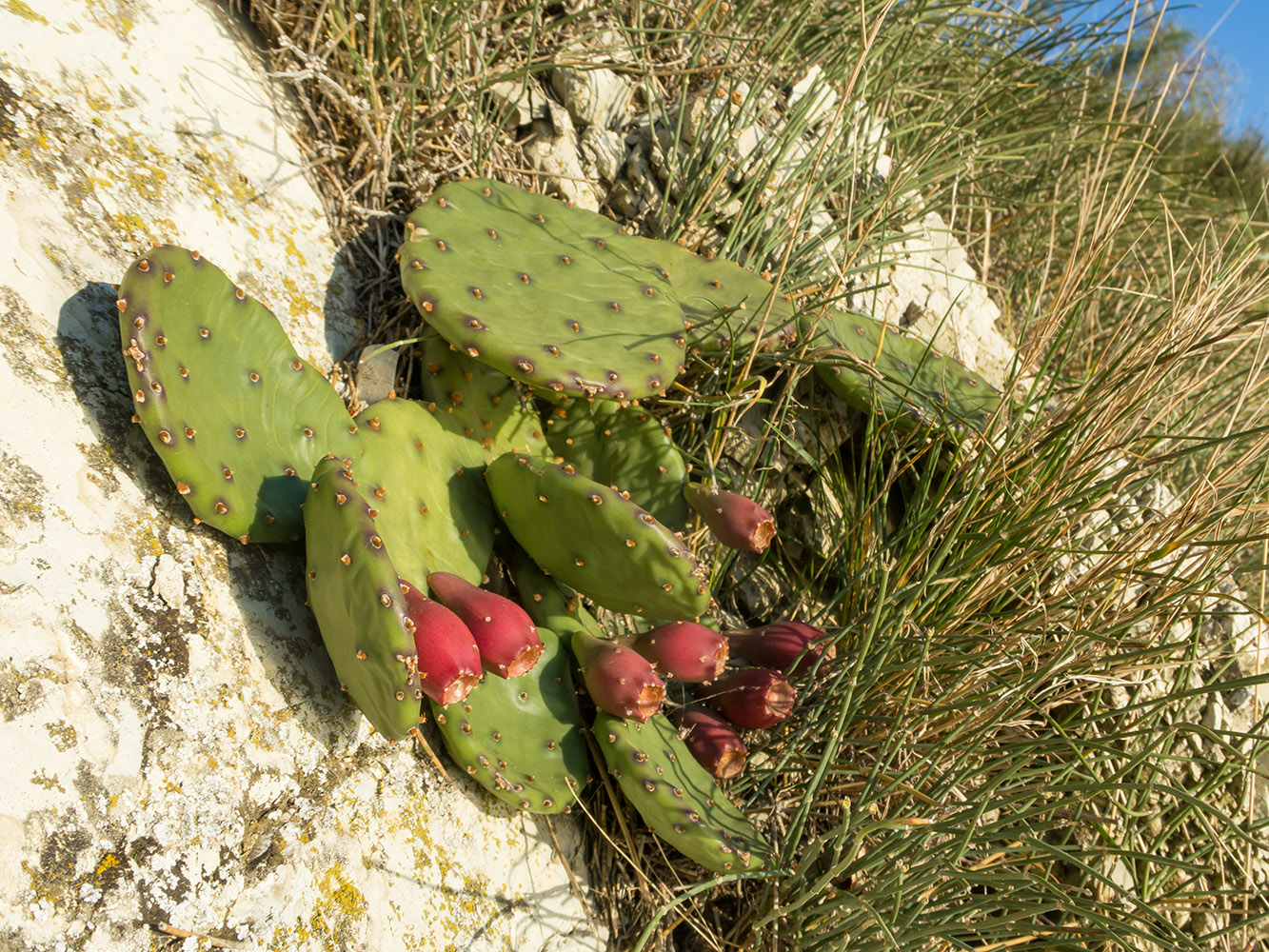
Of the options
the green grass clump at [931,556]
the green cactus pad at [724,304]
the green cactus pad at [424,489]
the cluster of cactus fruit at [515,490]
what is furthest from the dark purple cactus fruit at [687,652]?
the green cactus pad at [724,304]

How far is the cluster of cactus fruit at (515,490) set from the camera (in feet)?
3.95

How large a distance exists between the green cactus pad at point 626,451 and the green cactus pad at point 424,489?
216 mm

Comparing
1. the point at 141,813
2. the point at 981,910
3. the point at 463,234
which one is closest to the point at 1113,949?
the point at 981,910

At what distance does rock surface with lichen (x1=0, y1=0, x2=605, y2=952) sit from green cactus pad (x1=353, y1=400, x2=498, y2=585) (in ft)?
0.56

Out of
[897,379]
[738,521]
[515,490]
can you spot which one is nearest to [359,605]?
[515,490]

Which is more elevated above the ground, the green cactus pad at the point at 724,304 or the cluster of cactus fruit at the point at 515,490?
the green cactus pad at the point at 724,304

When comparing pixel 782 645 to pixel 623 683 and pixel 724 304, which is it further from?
pixel 724 304

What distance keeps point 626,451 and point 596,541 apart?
0.34 meters

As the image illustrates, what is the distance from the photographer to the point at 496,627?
1379 mm

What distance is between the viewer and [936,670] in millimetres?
1689

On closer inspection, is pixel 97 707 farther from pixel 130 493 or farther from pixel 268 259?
pixel 268 259

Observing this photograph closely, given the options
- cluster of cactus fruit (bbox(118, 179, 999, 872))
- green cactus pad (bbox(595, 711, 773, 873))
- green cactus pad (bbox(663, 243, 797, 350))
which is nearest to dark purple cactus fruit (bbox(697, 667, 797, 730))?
cluster of cactus fruit (bbox(118, 179, 999, 872))

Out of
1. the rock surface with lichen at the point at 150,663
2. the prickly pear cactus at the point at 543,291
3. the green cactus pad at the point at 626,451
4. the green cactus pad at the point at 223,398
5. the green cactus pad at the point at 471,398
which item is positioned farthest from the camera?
the green cactus pad at the point at 626,451

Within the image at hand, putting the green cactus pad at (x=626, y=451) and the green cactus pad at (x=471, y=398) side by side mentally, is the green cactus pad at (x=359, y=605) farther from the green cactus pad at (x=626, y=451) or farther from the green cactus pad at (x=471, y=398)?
the green cactus pad at (x=626, y=451)
